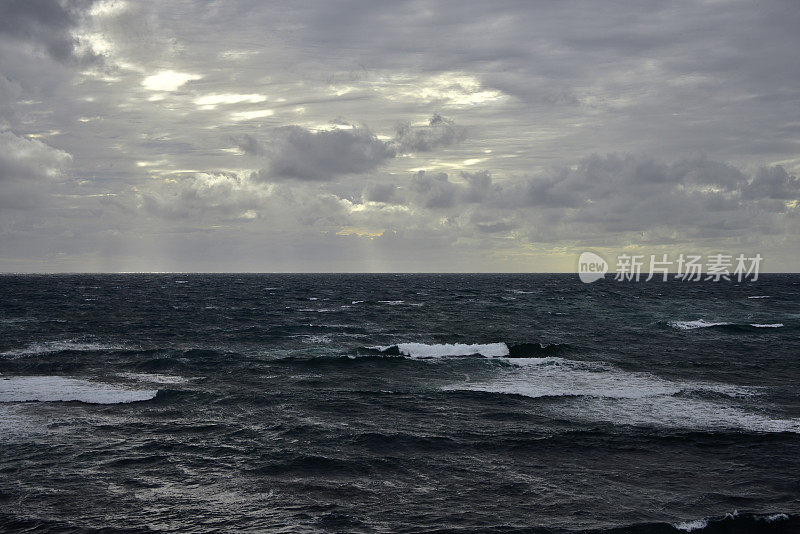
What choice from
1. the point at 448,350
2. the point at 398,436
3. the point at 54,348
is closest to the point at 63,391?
the point at 54,348

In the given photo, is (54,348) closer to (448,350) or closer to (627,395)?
(448,350)

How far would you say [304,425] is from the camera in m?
22.6

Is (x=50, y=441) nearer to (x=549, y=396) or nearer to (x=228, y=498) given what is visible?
(x=228, y=498)

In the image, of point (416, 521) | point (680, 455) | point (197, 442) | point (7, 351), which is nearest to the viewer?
point (416, 521)

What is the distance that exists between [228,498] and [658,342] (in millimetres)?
39523

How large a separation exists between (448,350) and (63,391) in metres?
24.1

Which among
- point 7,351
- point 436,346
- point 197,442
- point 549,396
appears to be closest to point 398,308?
point 436,346

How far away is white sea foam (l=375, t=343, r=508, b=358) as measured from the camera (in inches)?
1615

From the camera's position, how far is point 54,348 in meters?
41.2

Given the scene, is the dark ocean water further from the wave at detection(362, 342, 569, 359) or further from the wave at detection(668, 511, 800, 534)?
the wave at detection(362, 342, 569, 359)

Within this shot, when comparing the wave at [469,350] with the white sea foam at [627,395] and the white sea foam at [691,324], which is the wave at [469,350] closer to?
the white sea foam at [627,395]

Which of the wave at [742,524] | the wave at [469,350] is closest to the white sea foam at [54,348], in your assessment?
the wave at [469,350]

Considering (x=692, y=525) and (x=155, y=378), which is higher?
(x=692, y=525)

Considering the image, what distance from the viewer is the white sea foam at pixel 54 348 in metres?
38.8
